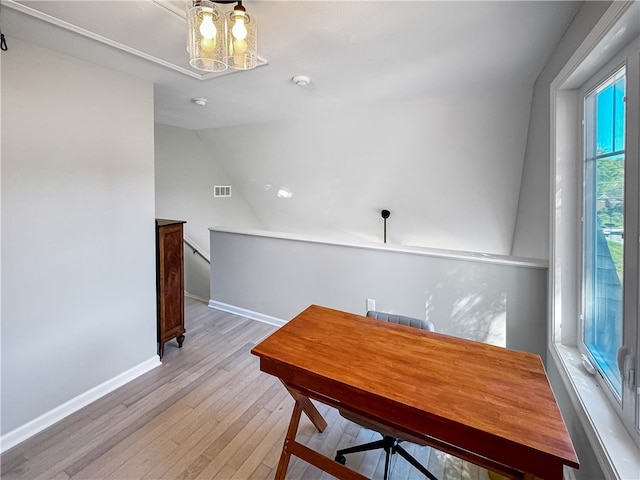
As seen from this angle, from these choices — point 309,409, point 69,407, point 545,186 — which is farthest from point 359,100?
point 69,407

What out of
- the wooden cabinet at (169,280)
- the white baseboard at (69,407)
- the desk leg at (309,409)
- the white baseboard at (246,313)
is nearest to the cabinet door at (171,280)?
the wooden cabinet at (169,280)

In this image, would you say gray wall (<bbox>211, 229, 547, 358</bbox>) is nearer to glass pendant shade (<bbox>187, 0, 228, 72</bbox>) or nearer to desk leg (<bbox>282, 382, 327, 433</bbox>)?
desk leg (<bbox>282, 382, 327, 433</bbox>)

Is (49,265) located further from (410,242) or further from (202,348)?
(410,242)

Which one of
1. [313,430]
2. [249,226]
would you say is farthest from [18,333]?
[249,226]

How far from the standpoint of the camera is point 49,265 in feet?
6.20

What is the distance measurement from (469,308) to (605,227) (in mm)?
1211

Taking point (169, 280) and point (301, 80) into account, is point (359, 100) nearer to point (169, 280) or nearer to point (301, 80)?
point (301, 80)

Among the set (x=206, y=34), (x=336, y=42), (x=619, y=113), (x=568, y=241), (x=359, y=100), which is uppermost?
(x=359, y=100)

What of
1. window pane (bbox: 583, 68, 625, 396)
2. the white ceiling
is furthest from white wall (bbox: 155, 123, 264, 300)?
window pane (bbox: 583, 68, 625, 396)

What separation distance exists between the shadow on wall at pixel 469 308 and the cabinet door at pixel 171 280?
7.39 ft

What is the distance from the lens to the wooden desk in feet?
3.04

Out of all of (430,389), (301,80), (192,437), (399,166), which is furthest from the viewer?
(399,166)

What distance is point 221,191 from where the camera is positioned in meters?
4.87

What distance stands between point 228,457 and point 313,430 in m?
0.52
